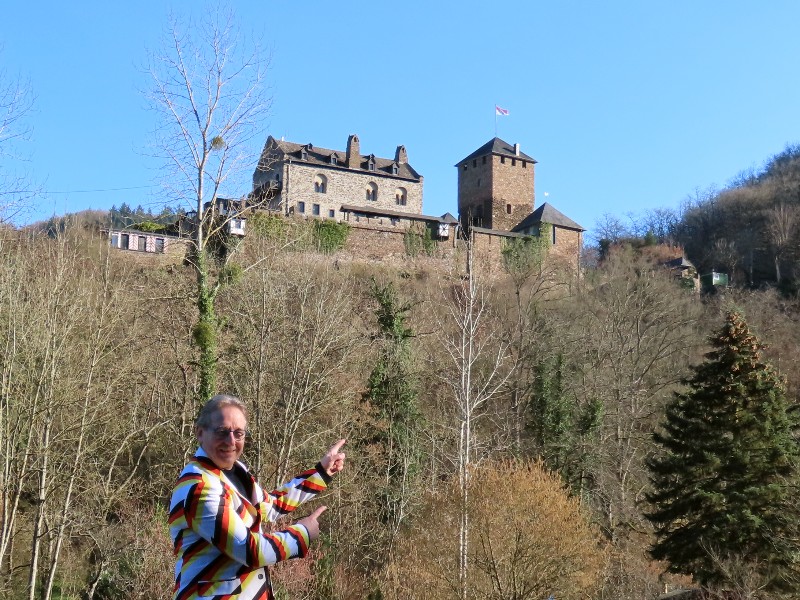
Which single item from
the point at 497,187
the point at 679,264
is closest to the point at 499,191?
the point at 497,187

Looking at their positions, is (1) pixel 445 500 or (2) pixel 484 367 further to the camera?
(2) pixel 484 367

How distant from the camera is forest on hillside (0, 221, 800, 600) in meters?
15.5

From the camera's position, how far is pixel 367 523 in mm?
23031

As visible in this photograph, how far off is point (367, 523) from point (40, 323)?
11.1 metres

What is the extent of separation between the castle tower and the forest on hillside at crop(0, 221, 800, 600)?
26.2 metres

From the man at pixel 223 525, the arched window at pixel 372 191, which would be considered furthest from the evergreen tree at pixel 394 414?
the arched window at pixel 372 191

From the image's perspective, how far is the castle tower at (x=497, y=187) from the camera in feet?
205

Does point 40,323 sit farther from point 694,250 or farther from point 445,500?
point 694,250

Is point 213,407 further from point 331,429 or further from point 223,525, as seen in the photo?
point 331,429

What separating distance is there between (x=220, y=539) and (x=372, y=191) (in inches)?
2230

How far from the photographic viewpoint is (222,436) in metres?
3.10

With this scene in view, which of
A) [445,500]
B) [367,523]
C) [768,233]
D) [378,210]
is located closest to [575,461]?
[367,523]

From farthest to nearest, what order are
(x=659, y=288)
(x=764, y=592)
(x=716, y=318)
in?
(x=716, y=318)
(x=659, y=288)
(x=764, y=592)

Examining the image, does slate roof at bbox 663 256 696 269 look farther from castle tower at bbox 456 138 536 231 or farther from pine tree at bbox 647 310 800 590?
pine tree at bbox 647 310 800 590
